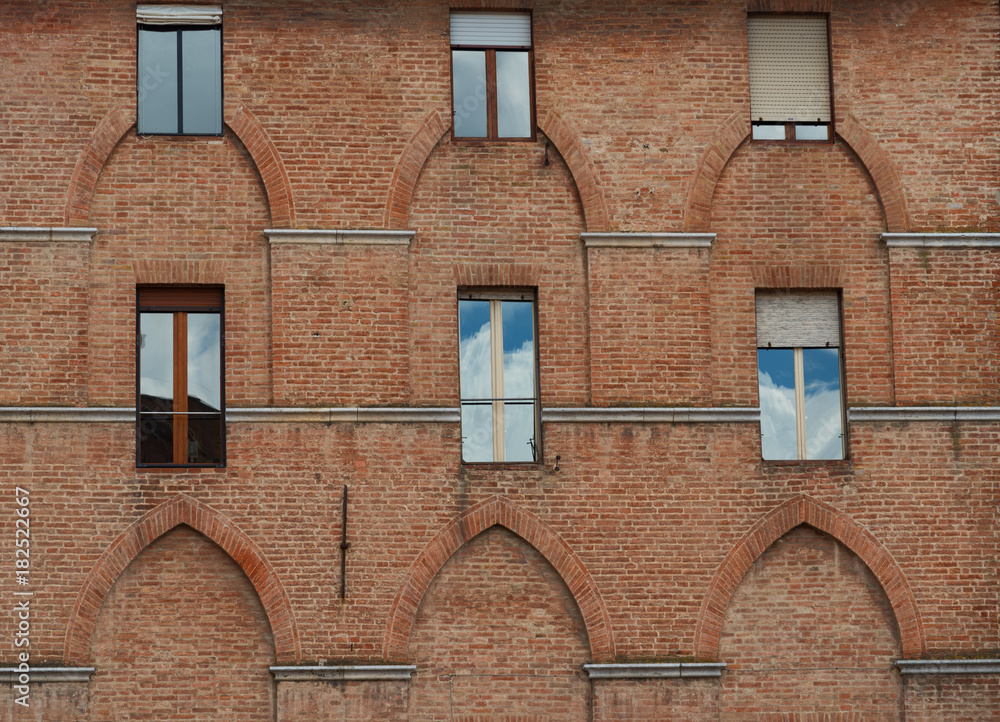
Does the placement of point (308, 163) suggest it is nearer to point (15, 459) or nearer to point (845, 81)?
point (15, 459)

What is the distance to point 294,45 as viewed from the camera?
17219mm

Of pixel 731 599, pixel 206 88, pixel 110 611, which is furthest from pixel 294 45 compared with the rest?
pixel 731 599

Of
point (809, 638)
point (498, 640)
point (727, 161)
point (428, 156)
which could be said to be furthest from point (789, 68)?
Answer: point (498, 640)

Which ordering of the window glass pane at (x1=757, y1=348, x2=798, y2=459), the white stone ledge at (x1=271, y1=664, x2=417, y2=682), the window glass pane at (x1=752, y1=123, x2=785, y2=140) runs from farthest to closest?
the window glass pane at (x1=752, y1=123, x2=785, y2=140) < the window glass pane at (x1=757, y1=348, x2=798, y2=459) < the white stone ledge at (x1=271, y1=664, x2=417, y2=682)

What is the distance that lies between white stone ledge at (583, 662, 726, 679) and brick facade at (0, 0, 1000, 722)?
0.06m

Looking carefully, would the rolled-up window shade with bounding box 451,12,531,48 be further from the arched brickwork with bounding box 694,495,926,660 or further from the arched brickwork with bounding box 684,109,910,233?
the arched brickwork with bounding box 694,495,926,660

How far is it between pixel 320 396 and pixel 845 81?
23.8ft

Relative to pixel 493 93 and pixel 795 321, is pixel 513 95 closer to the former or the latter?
pixel 493 93

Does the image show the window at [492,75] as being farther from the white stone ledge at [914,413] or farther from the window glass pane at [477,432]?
the white stone ledge at [914,413]

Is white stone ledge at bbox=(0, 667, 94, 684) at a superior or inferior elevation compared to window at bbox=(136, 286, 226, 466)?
inferior

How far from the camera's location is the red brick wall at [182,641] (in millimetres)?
16062

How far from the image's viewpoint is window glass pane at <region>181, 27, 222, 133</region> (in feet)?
56.3

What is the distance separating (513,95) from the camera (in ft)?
57.5

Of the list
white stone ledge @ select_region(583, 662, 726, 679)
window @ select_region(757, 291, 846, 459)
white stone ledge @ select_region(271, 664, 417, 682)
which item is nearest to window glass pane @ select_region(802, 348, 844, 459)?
window @ select_region(757, 291, 846, 459)
